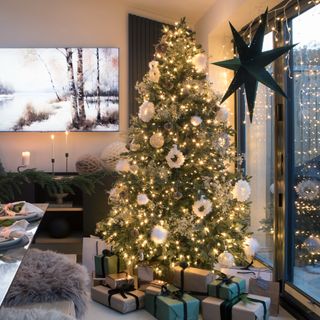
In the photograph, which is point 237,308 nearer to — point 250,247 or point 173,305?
point 173,305

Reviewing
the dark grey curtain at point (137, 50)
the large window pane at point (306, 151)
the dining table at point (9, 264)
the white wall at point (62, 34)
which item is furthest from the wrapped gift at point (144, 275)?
the dark grey curtain at point (137, 50)

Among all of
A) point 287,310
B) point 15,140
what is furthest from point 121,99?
point 287,310

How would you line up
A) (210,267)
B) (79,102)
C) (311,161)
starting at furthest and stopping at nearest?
(79,102), (210,267), (311,161)

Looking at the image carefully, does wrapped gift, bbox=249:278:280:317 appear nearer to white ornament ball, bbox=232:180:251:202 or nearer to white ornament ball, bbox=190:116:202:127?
white ornament ball, bbox=232:180:251:202

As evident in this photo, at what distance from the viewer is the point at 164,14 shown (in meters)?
4.71

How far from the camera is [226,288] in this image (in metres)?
2.64

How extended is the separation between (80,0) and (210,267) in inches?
126

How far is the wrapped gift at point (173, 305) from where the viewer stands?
2580 mm

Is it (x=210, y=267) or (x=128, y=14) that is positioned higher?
(x=128, y=14)

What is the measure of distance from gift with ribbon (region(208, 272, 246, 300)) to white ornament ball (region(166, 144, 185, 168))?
80cm

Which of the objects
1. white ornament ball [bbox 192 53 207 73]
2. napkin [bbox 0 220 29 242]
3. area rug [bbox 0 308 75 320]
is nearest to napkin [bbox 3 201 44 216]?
napkin [bbox 0 220 29 242]

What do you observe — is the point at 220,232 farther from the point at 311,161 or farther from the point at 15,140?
the point at 15,140

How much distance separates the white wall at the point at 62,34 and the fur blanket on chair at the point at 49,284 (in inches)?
97.4

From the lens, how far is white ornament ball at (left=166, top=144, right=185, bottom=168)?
296 cm
